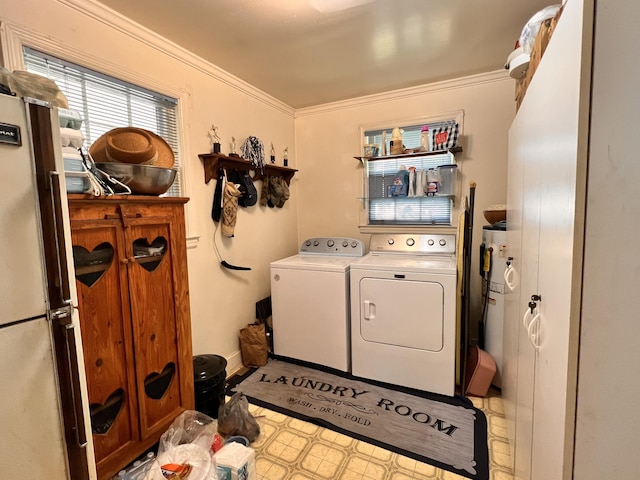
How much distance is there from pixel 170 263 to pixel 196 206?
770 mm

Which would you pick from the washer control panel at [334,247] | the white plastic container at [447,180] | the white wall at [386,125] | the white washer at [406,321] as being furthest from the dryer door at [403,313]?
the white plastic container at [447,180]

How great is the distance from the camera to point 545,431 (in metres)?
0.83

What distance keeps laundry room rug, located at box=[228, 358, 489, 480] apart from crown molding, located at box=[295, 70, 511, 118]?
8.57 feet

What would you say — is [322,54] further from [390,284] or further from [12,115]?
[12,115]

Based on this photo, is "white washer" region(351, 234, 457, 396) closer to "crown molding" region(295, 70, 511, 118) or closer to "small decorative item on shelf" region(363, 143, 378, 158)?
"small decorative item on shelf" region(363, 143, 378, 158)

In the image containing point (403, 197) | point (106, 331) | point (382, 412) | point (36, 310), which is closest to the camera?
point (36, 310)

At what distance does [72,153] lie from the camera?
126cm

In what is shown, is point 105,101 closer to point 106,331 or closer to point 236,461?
point 106,331

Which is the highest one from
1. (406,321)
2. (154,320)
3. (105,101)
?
(105,101)

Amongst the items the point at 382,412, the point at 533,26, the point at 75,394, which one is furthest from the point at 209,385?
the point at 533,26

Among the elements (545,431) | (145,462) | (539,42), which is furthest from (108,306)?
(539,42)

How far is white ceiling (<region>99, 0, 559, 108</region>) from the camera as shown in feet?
5.74

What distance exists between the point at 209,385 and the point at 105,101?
1.85 meters

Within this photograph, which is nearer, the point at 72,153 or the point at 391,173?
the point at 72,153
